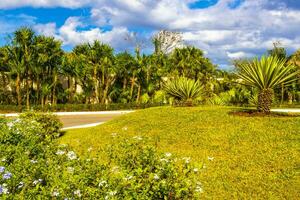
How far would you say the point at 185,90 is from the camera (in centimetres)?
1848

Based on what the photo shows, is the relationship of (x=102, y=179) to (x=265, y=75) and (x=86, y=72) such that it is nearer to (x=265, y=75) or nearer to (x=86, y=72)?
(x=265, y=75)

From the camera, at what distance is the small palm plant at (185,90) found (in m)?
18.4

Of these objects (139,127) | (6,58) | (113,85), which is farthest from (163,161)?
(113,85)

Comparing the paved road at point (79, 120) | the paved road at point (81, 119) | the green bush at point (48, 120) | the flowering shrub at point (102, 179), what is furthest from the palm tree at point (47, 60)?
the flowering shrub at point (102, 179)

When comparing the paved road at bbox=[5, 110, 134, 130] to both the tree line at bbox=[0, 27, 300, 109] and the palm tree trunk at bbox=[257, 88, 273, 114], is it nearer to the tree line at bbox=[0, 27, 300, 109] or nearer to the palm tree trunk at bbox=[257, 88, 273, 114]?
the tree line at bbox=[0, 27, 300, 109]

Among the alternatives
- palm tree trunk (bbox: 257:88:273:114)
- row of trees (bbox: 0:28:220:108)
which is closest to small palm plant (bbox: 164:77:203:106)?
palm tree trunk (bbox: 257:88:273:114)

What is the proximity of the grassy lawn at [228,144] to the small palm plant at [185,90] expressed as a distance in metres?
1.11

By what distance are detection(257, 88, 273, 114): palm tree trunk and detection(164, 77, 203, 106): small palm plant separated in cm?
389

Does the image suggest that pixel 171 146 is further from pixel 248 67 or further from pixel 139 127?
pixel 248 67

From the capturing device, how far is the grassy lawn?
31.0ft

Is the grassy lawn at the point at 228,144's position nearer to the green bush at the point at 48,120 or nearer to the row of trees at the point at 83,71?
the green bush at the point at 48,120

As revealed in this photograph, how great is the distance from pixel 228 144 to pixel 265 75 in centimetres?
336

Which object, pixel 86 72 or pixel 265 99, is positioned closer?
pixel 265 99

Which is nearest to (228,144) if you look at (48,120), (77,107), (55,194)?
(55,194)
